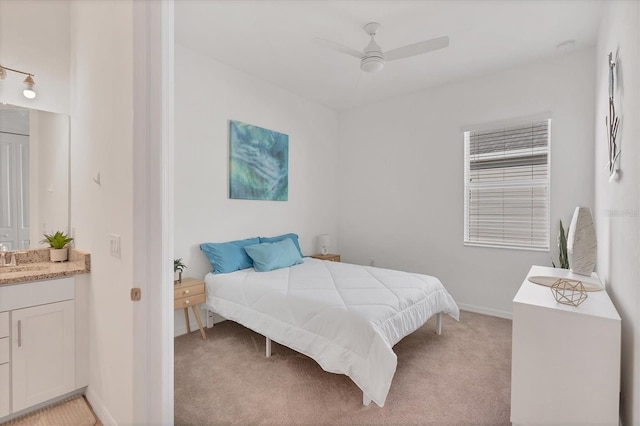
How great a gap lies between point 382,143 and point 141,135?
3739mm

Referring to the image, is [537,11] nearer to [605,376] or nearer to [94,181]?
[605,376]

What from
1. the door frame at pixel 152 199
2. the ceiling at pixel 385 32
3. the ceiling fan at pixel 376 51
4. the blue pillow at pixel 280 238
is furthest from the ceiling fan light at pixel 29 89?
the blue pillow at pixel 280 238

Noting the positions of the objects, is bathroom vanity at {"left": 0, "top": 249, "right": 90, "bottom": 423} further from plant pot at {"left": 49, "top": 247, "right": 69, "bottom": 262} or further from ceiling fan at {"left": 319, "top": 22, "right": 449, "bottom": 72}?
ceiling fan at {"left": 319, "top": 22, "right": 449, "bottom": 72}

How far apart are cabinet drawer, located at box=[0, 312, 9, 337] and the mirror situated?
0.59 metres

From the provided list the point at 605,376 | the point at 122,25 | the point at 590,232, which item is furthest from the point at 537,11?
the point at 122,25

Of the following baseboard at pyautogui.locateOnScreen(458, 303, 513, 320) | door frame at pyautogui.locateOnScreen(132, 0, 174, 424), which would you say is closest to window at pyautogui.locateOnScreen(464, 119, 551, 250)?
baseboard at pyautogui.locateOnScreen(458, 303, 513, 320)

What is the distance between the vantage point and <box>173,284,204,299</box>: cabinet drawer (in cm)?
274

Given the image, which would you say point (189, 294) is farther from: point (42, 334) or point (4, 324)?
point (4, 324)

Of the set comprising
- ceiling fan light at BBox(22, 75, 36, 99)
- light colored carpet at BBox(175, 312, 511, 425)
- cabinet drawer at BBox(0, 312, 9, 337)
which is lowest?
light colored carpet at BBox(175, 312, 511, 425)

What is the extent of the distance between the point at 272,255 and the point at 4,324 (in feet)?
6.81

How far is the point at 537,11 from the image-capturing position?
99.0 inches

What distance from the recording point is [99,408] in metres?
1.83

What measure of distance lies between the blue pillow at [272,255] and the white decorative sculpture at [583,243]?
2546 mm

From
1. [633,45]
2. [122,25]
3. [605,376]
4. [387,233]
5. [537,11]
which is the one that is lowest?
[605,376]
